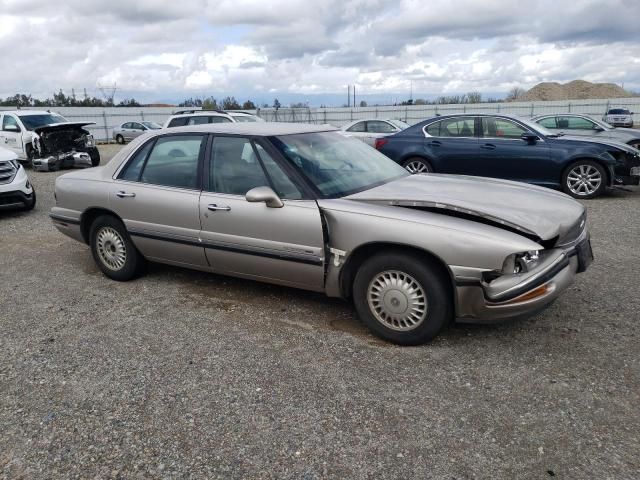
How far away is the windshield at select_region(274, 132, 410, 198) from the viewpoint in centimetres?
401

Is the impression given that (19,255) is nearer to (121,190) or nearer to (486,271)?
(121,190)

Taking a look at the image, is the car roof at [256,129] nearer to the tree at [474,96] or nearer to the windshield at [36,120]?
the windshield at [36,120]

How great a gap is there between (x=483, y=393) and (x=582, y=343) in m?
1.04

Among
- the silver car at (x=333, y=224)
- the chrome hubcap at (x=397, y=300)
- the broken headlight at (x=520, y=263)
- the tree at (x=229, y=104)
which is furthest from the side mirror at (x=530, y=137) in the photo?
the tree at (x=229, y=104)

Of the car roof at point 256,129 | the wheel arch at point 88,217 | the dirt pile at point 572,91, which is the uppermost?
the dirt pile at point 572,91

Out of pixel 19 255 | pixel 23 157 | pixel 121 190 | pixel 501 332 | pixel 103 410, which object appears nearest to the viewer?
pixel 103 410

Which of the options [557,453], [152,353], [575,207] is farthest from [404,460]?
[575,207]

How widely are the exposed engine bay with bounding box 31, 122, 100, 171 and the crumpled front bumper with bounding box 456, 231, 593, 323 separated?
1356 centimetres

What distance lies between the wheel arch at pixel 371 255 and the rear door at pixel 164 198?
134 cm

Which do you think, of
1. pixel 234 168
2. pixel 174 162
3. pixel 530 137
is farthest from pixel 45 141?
pixel 530 137

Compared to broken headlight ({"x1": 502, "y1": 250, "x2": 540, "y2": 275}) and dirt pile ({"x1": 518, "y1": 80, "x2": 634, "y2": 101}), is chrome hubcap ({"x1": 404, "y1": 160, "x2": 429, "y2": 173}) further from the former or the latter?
dirt pile ({"x1": 518, "y1": 80, "x2": 634, "y2": 101})

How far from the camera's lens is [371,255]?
12.0 ft

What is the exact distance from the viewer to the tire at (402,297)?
11.1 ft

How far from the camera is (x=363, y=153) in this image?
4781 millimetres
